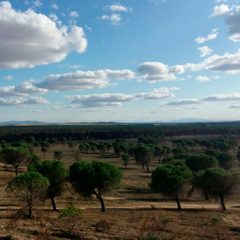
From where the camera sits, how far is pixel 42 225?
42.3m

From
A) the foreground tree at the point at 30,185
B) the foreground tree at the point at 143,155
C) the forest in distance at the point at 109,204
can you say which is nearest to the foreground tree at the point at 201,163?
the forest in distance at the point at 109,204

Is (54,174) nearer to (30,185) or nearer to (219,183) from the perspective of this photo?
(30,185)

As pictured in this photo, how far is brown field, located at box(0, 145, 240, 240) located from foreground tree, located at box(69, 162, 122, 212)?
2859mm

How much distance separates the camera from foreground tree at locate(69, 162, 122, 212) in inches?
2525

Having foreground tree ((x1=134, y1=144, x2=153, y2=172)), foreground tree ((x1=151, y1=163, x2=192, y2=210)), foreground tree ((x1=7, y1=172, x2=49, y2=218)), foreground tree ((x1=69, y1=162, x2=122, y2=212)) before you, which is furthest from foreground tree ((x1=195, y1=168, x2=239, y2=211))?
foreground tree ((x1=134, y1=144, x2=153, y2=172))

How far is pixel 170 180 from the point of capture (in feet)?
227

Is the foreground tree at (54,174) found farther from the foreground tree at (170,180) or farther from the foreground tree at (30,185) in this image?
the foreground tree at (170,180)

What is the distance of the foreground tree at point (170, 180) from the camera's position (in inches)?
2721

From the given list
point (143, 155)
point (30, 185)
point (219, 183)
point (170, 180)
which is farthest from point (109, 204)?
point (143, 155)

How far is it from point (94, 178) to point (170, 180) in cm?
1301

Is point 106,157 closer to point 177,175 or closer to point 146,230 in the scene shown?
point 177,175

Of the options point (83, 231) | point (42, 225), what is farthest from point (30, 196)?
point (83, 231)

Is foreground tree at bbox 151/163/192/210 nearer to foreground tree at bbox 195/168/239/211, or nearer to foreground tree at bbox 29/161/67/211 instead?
foreground tree at bbox 195/168/239/211

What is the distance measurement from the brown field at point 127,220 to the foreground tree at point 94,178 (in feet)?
9.38
